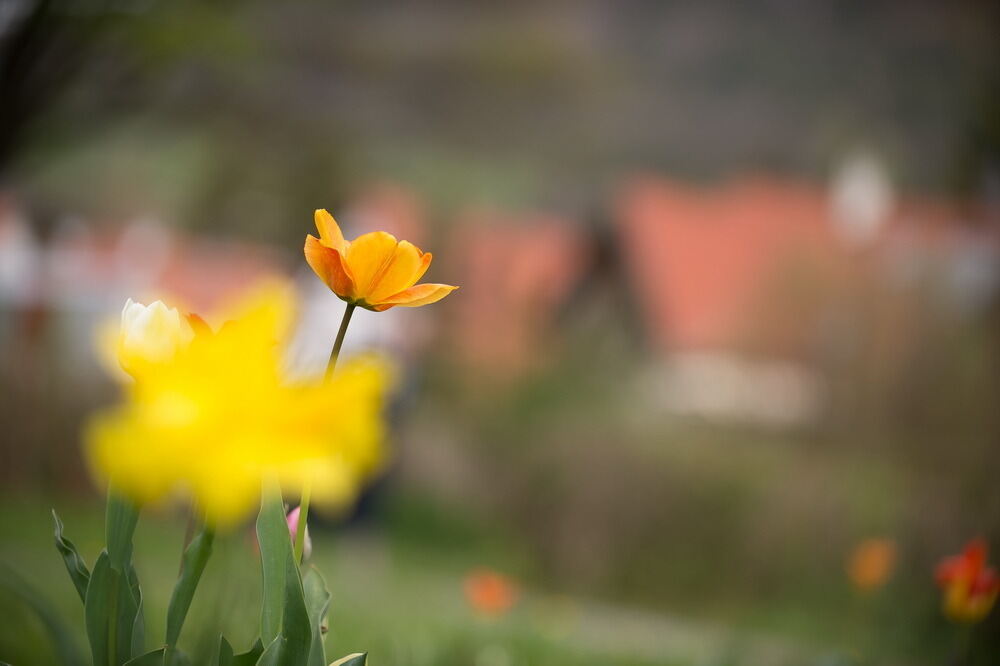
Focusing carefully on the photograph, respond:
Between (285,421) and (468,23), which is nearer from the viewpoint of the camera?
(285,421)

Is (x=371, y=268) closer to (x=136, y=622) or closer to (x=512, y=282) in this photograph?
(x=136, y=622)

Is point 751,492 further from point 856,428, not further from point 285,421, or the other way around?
point 285,421

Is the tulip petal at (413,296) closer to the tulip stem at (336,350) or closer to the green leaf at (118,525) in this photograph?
the tulip stem at (336,350)

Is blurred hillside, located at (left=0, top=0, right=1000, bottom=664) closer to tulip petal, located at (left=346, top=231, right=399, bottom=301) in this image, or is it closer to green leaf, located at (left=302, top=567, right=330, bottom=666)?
green leaf, located at (left=302, top=567, right=330, bottom=666)

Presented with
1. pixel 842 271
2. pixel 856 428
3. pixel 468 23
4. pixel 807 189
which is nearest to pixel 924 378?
pixel 856 428

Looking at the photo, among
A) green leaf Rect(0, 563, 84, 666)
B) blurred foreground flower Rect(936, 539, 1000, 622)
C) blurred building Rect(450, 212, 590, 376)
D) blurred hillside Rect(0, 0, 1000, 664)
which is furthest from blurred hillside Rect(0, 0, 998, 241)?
green leaf Rect(0, 563, 84, 666)

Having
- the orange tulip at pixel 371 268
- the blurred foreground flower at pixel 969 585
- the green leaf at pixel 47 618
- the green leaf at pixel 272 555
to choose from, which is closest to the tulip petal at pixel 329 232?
the orange tulip at pixel 371 268
